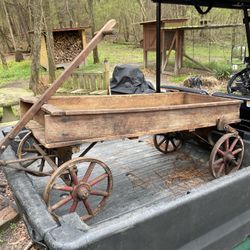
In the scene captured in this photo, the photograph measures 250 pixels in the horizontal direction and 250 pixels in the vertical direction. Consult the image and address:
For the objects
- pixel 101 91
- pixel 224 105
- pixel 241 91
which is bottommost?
pixel 101 91

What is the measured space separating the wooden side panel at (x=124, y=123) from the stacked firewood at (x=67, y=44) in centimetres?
1474

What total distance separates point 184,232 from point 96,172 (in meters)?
1.71

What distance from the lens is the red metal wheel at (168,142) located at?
3.71 m

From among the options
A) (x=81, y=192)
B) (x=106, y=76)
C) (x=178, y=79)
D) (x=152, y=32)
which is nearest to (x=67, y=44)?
(x=152, y=32)

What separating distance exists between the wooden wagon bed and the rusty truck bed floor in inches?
25.0

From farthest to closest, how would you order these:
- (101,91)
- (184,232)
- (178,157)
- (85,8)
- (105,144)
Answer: (85,8) < (101,91) < (105,144) < (178,157) < (184,232)

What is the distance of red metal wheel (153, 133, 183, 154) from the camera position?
3709mm

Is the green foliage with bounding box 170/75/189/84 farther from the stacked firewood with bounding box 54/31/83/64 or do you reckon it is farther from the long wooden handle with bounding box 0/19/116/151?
the long wooden handle with bounding box 0/19/116/151

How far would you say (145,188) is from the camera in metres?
3.03

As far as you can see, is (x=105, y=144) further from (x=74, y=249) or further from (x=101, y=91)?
(x=101, y=91)

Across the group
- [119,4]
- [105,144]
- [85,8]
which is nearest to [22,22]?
[85,8]

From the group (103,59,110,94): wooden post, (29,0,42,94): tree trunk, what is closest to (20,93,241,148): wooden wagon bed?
(103,59,110,94): wooden post

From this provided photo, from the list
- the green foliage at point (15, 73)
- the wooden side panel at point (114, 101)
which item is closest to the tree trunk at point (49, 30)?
the green foliage at point (15, 73)

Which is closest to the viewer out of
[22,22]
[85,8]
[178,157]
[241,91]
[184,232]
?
[184,232]
